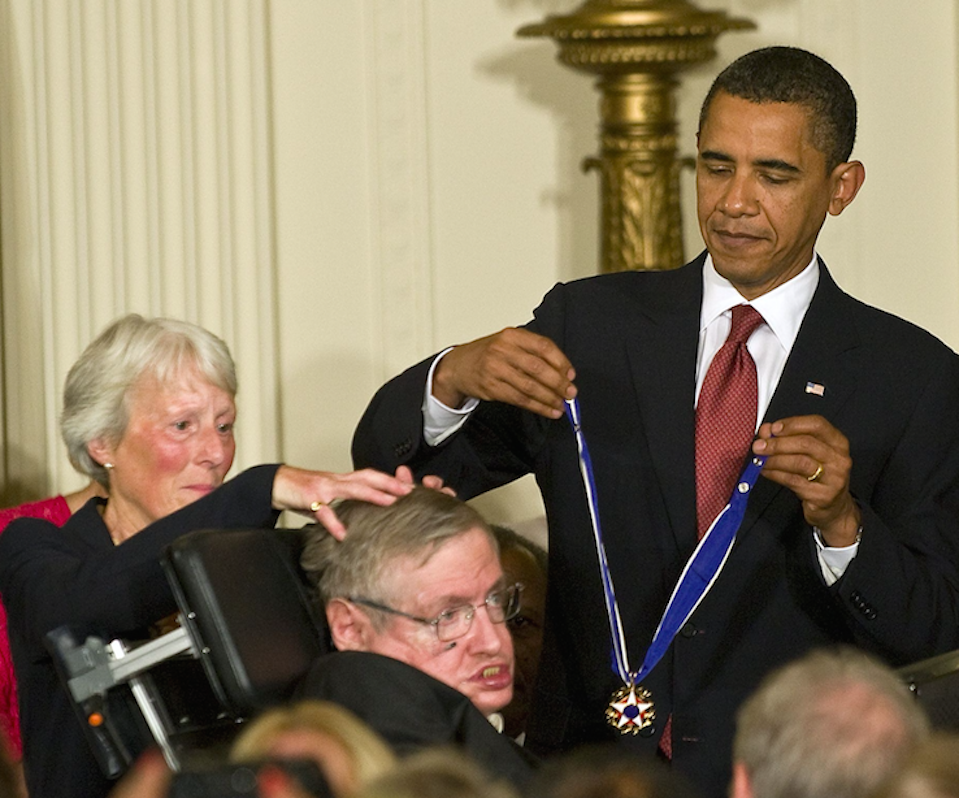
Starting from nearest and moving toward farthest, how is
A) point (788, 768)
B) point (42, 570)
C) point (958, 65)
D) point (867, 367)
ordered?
point (788, 768) < point (42, 570) < point (867, 367) < point (958, 65)

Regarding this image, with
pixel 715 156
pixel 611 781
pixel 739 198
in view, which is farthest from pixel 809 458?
pixel 611 781

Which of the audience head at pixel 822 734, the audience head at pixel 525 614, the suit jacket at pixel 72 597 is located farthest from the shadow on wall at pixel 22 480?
the audience head at pixel 822 734

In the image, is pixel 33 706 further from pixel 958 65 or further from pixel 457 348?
pixel 958 65

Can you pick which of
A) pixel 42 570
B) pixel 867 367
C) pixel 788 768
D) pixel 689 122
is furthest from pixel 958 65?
pixel 788 768

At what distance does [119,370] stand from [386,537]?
2.72 ft

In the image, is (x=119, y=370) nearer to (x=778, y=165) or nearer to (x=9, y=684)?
(x=9, y=684)

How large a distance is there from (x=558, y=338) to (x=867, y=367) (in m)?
0.60

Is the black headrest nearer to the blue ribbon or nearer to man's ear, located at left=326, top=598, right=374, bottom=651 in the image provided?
man's ear, located at left=326, top=598, right=374, bottom=651

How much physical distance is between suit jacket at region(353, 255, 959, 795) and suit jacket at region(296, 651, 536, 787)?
51 centimetres

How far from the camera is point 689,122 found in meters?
5.41

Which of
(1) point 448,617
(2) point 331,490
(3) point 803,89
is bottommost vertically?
(1) point 448,617

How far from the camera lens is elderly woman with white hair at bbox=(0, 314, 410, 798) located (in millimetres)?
3002

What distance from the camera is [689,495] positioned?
10.7ft

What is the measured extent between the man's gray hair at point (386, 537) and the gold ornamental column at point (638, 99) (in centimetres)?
205
